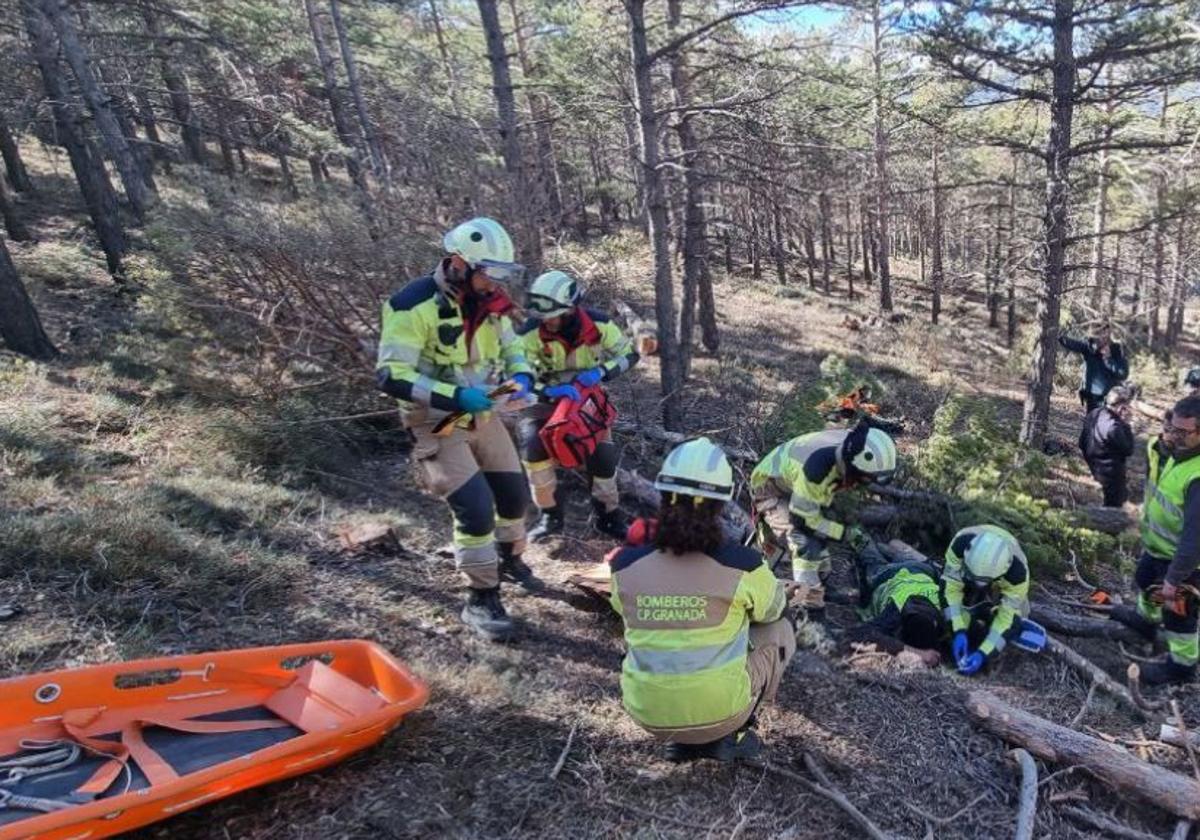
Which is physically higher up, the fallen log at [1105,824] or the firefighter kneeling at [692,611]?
the firefighter kneeling at [692,611]

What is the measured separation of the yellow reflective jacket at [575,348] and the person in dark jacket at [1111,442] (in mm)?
5910

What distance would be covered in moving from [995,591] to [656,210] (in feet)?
19.3

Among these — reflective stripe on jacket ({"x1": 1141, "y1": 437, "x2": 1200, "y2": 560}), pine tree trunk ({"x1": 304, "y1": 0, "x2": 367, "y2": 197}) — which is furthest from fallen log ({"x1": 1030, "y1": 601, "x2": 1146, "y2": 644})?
pine tree trunk ({"x1": 304, "y1": 0, "x2": 367, "y2": 197})

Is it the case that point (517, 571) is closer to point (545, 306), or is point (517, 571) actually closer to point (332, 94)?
point (545, 306)

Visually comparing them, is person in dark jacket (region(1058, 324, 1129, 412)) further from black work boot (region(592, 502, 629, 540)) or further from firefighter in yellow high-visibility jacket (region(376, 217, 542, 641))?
firefighter in yellow high-visibility jacket (region(376, 217, 542, 641))

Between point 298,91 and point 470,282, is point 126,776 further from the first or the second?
point 298,91

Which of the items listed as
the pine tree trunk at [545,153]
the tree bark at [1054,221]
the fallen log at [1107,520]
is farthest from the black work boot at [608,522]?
the tree bark at [1054,221]

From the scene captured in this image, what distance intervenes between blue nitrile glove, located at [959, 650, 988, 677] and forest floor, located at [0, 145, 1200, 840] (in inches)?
5.5

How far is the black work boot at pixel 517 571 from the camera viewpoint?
4.77 metres

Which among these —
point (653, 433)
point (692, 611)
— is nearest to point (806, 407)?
point (653, 433)

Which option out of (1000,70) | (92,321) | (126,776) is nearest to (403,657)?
(126,776)

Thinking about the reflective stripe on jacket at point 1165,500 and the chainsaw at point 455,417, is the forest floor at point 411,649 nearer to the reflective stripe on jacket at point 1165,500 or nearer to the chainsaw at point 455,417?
the reflective stripe on jacket at point 1165,500

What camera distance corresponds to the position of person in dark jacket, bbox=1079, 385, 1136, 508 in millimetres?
8031

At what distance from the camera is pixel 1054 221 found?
930 centimetres
